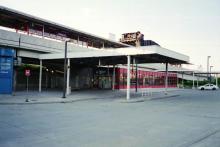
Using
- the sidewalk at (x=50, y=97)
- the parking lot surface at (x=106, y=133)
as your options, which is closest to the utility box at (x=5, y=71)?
the sidewalk at (x=50, y=97)

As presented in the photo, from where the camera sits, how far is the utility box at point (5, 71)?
2591 centimetres

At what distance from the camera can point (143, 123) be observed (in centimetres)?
1169

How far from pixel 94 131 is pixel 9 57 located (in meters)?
19.9

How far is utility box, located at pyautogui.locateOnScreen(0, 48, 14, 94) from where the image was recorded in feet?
85.0

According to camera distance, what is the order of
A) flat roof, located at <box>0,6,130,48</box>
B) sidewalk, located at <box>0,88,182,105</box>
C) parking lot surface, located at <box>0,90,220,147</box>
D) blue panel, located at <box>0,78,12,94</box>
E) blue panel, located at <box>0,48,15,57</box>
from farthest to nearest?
1. flat roof, located at <box>0,6,130,48</box>
2. blue panel, located at <box>0,48,15,57</box>
3. blue panel, located at <box>0,78,12,94</box>
4. sidewalk, located at <box>0,88,182,105</box>
5. parking lot surface, located at <box>0,90,220,147</box>

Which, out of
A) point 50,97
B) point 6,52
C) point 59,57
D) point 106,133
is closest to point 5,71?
point 6,52

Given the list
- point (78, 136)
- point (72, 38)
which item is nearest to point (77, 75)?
point (72, 38)

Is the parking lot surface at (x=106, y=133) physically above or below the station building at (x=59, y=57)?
below

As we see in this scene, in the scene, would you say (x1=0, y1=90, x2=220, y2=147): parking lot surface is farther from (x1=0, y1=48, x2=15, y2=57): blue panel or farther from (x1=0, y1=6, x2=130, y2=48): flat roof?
(x1=0, y1=6, x2=130, y2=48): flat roof

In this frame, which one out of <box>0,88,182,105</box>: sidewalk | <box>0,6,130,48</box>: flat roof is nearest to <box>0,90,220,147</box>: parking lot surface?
<box>0,88,182,105</box>: sidewalk

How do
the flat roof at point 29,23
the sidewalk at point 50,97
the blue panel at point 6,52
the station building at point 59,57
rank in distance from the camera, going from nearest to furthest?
the sidewalk at point 50,97 < the blue panel at point 6,52 < the station building at point 59,57 < the flat roof at point 29,23

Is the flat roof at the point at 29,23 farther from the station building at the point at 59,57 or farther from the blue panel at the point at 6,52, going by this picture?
the blue panel at the point at 6,52

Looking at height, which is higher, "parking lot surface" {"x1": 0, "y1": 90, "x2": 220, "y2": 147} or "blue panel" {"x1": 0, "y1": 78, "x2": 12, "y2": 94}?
"blue panel" {"x1": 0, "y1": 78, "x2": 12, "y2": 94}

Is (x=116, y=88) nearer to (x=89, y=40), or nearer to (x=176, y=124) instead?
(x=89, y=40)
